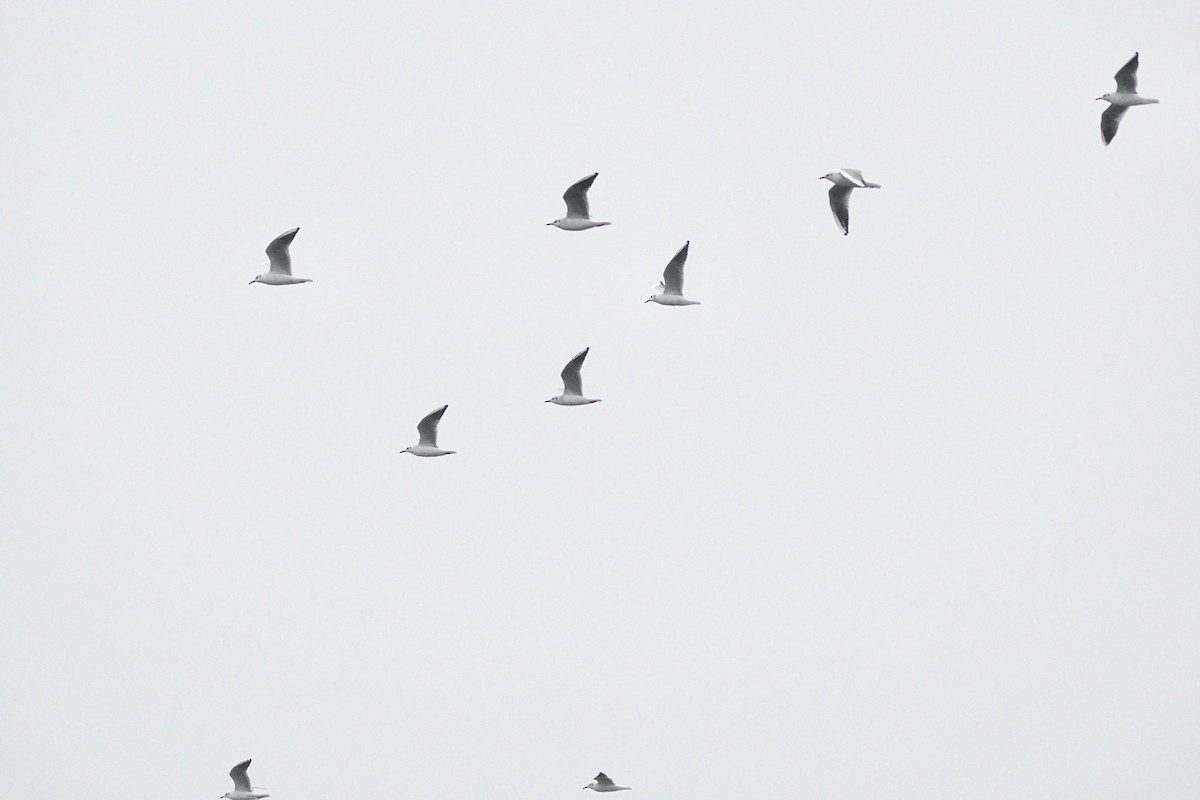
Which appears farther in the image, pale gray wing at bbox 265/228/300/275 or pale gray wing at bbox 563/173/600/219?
pale gray wing at bbox 265/228/300/275

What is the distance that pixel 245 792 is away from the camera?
4041cm

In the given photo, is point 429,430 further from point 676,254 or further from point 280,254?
point 676,254

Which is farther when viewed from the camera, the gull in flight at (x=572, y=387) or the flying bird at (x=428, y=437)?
the flying bird at (x=428, y=437)

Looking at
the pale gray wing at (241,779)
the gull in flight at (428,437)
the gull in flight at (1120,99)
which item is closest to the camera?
the gull in flight at (1120,99)

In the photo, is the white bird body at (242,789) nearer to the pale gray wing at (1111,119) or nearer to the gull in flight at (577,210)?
the gull in flight at (577,210)

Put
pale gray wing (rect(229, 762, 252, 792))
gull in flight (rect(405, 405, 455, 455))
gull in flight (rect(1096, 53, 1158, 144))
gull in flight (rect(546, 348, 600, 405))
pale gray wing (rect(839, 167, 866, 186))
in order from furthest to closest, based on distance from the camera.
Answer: pale gray wing (rect(229, 762, 252, 792)) → gull in flight (rect(405, 405, 455, 455)) → gull in flight (rect(546, 348, 600, 405)) → gull in flight (rect(1096, 53, 1158, 144)) → pale gray wing (rect(839, 167, 866, 186))

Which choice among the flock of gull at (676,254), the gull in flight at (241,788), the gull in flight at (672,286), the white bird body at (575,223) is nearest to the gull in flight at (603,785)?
the gull in flight at (241,788)

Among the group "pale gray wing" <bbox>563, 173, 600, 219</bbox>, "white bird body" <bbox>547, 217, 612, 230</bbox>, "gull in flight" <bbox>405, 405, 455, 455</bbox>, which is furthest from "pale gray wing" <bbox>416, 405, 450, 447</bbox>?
"pale gray wing" <bbox>563, 173, 600, 219</bbox>

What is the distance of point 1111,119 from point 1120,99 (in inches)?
21.2

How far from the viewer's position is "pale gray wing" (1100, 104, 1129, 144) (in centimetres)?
3478

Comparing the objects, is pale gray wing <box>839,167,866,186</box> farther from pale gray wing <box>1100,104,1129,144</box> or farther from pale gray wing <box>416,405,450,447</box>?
pale gray wing <box>416,405,450,447</box>

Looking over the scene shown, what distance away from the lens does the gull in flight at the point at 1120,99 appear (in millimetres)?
34531

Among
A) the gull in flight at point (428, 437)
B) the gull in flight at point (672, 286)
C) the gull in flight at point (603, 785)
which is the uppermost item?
the gull in flight at point (672, 286)

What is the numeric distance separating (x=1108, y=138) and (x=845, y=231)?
5985mm
